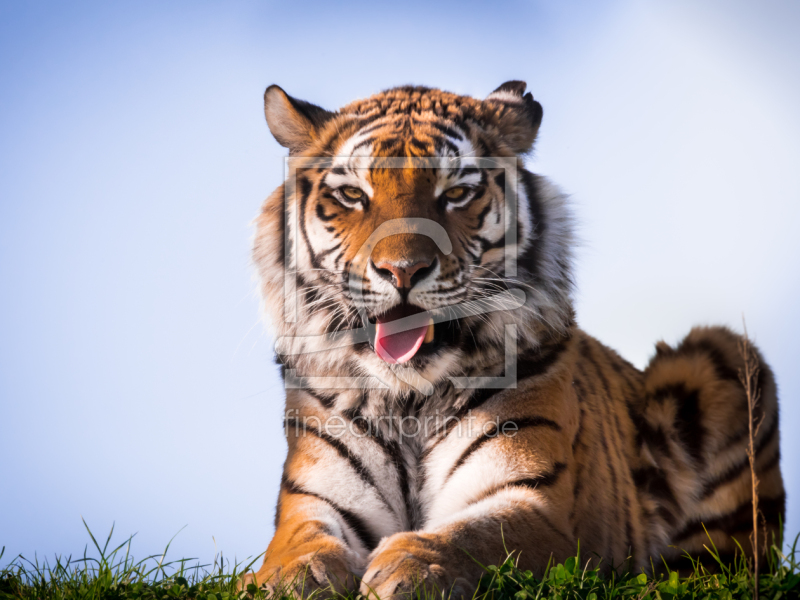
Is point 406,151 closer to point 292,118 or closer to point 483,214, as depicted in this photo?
point 483,214

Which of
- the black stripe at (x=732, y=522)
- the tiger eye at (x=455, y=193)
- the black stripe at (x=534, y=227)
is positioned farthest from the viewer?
the black stripe at (x=732, y=522)

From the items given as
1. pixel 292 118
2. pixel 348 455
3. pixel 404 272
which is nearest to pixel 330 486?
pixel 348 455

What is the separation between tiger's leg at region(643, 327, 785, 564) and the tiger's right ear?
5.52 feet

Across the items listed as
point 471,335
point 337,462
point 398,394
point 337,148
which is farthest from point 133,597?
point 337,148

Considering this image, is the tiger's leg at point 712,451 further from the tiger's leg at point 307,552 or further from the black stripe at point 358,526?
the tiger's leg at point 307,552

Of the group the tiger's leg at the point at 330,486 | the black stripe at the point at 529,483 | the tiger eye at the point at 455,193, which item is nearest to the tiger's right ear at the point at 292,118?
the tiger eye at the point at 455,193

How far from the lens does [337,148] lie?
2.52 metres

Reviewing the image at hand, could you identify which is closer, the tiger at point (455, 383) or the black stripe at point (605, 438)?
the tiger at point (455, 383)

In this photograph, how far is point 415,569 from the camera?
169 centimetres

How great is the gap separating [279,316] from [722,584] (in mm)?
1646

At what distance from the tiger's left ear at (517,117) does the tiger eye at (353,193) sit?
59 centimetres

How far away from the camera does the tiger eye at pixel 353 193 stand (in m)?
2.38

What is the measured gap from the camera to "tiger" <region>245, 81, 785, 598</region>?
7.05 ft

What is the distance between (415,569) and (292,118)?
1.63 m
